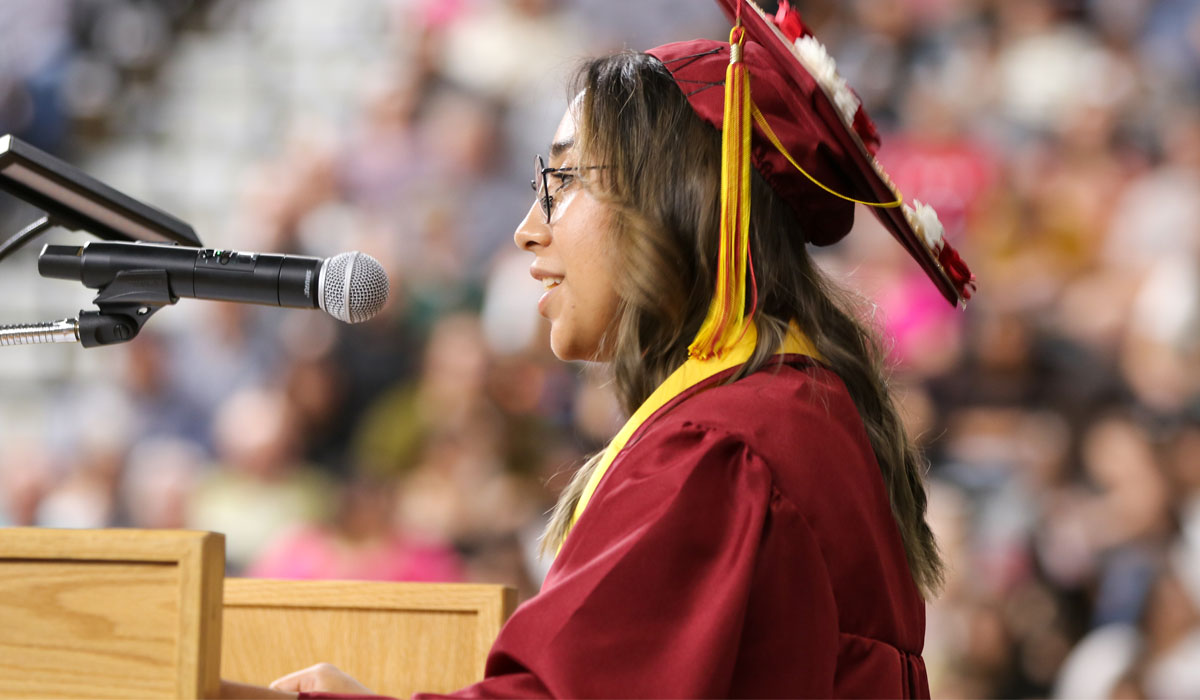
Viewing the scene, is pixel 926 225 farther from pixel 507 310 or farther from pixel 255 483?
pixel 255 483

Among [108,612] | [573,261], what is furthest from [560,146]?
[108,612]

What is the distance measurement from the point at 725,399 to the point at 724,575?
199 mm

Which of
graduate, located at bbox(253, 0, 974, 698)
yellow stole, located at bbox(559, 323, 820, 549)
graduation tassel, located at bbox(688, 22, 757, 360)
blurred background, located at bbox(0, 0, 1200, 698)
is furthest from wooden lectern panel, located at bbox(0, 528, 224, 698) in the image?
blurred background, located at bbox(0, 0, 1200, 698)

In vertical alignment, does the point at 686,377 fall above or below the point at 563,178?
below

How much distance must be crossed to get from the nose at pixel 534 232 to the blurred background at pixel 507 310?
60.0 inches

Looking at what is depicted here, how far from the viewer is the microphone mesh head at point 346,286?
109 centimetres

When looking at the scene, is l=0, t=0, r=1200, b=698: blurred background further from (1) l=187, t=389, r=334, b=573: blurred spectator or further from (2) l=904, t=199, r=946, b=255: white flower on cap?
(2) l=904, t=199, r=946, b=255: white flower on cap

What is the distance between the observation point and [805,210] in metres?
1.42

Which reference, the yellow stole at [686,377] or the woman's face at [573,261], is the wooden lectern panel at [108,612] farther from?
the woman's face at [573,261]

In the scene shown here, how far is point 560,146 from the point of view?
4.94 feet

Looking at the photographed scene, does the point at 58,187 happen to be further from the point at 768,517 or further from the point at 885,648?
the point at 885,648

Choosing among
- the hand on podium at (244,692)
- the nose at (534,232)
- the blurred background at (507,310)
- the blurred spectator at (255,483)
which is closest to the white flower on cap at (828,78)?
the nose at (534,232)

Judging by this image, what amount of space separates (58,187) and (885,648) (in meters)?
0.93

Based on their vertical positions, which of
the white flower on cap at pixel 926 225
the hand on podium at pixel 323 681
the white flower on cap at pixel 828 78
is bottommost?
the hand on podium at pixel 323 681
